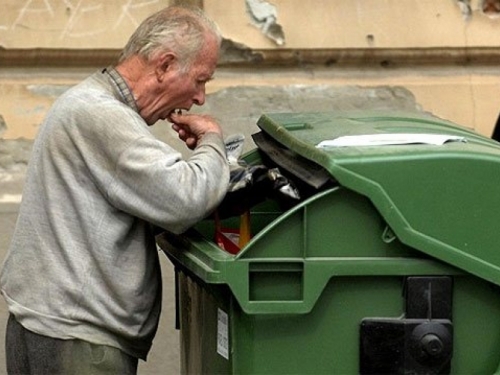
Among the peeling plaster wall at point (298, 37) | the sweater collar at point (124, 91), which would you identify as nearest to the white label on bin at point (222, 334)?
the sweater collar at point (124, 91)

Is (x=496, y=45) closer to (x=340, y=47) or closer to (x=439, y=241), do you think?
(x=340, y=47)

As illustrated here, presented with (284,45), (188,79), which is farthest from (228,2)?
(188,79)

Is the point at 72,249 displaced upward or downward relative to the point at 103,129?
downward

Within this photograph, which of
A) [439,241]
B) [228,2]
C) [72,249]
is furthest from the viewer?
[228,2]

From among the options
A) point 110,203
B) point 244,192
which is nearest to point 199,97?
point 244,192

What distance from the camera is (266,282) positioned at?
3.22m

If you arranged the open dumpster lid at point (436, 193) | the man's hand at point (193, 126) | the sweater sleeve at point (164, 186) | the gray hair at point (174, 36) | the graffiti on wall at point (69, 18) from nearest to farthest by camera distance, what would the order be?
the open dumpster lid at point (436, 193) → the sweater sleeve at point (164, 186) → the gray hair at point (174, 36) → the man's hand at point (193, 126) → the graffiti on wall at point (69, 18)

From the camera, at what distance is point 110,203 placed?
11.1 ft

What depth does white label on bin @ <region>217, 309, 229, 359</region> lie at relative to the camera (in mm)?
3355

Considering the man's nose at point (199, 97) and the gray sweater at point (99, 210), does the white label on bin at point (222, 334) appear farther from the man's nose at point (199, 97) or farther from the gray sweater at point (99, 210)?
the man's nose at point (199, 97)

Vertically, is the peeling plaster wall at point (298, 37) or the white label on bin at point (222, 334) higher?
the peeling plaster wall at point (298, 37)

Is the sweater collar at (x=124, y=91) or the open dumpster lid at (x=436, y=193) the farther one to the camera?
the sweater collar at (x=124, y=91)

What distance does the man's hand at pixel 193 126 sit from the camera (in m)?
3.60

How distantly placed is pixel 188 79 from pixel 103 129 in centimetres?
29
